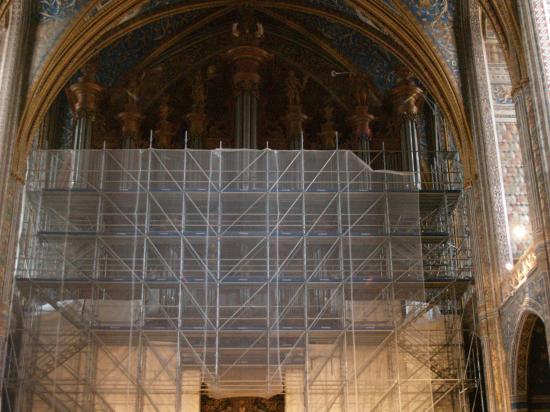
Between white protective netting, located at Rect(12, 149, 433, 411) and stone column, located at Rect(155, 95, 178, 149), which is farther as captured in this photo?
stone column, located at Rect(155, 95, 178, 149)

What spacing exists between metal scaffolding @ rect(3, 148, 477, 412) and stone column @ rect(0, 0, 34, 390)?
128 centimetres

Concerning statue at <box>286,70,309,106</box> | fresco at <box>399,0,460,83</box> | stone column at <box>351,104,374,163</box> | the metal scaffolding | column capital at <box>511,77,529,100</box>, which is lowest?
the metal scaffolding

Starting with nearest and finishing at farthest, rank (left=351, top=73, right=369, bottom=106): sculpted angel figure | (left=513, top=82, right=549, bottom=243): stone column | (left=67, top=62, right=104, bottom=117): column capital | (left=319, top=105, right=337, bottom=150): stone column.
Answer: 1. (left=513, top=82, right=549, bottom=243): stone column
2. (left=67, top=62, right=104, bottom=117): column capital
3. (left=351, top=73, right=369, bottom=106): sculpted angel figure
4. (left=319, top=105, right=337, bottom=150): stone column

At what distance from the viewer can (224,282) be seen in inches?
704

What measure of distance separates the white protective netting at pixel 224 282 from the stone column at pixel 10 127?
1.32 meters

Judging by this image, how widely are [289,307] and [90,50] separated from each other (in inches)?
290

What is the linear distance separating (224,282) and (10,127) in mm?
5145

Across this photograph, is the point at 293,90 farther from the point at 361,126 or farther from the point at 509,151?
the point at 509,151

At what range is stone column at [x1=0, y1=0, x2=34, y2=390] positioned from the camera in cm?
1633

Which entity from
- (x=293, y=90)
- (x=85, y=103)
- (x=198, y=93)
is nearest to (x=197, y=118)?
(x=198, y=93)

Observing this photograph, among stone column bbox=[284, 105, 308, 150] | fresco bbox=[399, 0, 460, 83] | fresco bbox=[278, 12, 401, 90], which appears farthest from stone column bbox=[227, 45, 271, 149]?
fresco bbox=[399, 0, 460, 83]

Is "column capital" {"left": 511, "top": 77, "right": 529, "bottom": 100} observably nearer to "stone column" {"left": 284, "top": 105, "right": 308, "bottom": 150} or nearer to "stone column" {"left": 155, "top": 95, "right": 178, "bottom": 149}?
"stone column" {"left": 284, "top": 105, "right": 308, "bottom": 150}

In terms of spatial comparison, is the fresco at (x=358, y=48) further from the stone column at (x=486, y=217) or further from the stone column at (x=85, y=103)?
the stone column at (x=85, y=103)

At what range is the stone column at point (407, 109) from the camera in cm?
2167
